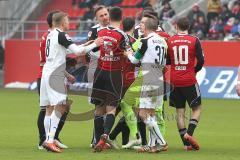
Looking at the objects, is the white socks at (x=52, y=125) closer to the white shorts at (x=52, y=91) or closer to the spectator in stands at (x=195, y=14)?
the white shorts at (x=52, y=91)

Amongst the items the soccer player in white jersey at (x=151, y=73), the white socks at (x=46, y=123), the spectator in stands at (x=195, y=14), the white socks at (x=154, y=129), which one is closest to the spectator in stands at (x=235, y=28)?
Answer: the spectator in stands at (x=195, y=14)

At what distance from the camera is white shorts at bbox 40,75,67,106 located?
45.0 feet

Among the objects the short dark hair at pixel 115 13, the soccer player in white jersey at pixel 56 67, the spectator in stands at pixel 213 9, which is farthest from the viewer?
the spectator in stands at pixel 213 9

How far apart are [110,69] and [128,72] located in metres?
0.61

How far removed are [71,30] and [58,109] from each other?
20884 mm

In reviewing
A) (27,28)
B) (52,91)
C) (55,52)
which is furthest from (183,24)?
(27,28)

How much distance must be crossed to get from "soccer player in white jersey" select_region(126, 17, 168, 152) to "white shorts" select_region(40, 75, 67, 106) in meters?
1.28

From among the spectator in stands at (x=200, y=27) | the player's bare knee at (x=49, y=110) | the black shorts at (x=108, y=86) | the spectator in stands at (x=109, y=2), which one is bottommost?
the player's bare knee at (x=49, y=110)

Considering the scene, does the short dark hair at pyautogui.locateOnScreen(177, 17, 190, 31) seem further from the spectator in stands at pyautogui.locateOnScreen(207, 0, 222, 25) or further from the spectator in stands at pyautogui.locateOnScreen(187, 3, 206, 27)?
the spectator in stands at pyautogui.locateOnScreen(207, 0, 222, 25)

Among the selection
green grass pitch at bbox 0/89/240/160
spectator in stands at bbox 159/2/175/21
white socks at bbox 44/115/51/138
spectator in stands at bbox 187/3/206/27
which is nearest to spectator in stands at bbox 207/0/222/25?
spectator in stands at bbox 187/3/206/27

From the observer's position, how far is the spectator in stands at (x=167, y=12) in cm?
3312

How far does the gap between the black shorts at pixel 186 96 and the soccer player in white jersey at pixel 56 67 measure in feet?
6.07

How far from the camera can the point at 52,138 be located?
13641 millimetres

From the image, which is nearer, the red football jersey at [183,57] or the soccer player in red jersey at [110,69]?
the soccer player in red jersey at [110,69]
